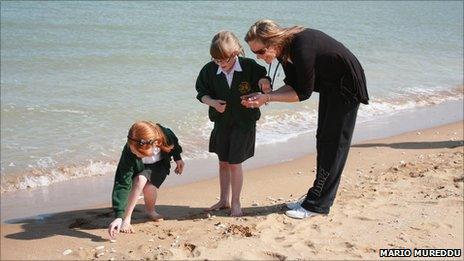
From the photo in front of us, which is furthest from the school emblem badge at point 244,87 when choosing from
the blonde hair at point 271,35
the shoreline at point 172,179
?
the shoreline at point 172,179

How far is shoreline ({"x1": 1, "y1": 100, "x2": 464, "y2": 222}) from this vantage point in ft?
17.0

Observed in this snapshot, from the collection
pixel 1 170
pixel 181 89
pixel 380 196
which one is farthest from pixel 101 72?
pixel 380 196

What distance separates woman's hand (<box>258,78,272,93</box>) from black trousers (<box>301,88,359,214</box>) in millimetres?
363

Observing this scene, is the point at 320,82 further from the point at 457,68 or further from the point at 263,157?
the point at 457,68

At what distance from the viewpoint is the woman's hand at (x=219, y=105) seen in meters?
4.06

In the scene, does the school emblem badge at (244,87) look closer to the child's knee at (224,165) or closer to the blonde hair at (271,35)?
the blonde hair at (271,35)

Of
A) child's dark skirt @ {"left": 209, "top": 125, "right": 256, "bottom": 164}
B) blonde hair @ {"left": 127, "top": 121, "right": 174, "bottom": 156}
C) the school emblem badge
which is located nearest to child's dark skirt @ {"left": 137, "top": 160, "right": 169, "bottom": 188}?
blonde hair @ {"left": 127, "top": 121, "right": 174, "bottom": 156}

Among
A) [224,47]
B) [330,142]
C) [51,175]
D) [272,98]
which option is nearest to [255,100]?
[272,98]

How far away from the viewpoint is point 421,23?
20.7 m

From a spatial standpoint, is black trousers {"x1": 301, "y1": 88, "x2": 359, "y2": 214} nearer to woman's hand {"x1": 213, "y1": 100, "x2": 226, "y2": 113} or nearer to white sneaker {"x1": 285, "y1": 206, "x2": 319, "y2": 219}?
white sneaker {"x1": 285, "y1": 206, "x2": 319, "y2": 219}

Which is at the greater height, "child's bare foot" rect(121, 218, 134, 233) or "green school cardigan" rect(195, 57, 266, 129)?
"green school cardigan" rect(195, 57, 266, 129)

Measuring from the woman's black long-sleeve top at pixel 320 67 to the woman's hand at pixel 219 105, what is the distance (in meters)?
0.47

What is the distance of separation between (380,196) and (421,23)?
57.5ft

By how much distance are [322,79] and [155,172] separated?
4.58ft
